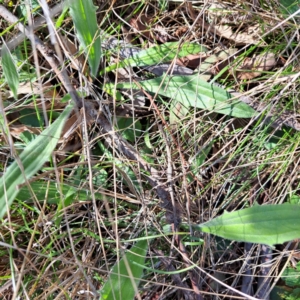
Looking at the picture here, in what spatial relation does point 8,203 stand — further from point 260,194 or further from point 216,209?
point 260,194

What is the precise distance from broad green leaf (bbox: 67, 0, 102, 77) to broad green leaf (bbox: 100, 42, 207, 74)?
103 mm

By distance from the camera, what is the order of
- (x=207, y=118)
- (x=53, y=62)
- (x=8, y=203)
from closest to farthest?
(x=8, y=203), (x=53, y=62), (x=207, y=118)

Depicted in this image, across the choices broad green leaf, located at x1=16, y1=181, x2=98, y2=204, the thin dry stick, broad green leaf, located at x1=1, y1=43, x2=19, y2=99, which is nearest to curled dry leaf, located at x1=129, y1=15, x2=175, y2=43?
the thin dry stick

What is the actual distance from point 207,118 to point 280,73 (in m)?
0.24

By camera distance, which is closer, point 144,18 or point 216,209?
point 216,209

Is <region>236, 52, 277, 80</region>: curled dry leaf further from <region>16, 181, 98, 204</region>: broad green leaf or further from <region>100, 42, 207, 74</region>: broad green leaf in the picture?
<region>16, 181, 98, 204</region>: broad green leaf

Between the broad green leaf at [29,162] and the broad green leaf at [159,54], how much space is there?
0.83 ft

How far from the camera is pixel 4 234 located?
1170 mm

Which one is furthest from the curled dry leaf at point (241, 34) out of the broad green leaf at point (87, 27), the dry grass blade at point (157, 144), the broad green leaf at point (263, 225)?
the broad green leaf at point (263, 225)

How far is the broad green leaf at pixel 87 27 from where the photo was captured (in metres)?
1.07

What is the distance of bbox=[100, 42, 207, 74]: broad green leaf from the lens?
49.6 inches

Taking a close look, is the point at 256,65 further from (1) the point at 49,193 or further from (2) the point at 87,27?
(1) the point at 49,193

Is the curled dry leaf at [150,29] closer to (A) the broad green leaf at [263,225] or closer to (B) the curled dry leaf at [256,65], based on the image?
(B) the curled dry leaf at [256,65]

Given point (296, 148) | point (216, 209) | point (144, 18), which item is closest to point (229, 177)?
point (216, 209)
